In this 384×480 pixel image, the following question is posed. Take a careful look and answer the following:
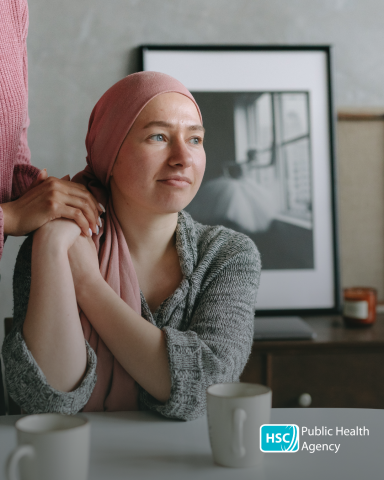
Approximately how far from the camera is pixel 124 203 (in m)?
1.09

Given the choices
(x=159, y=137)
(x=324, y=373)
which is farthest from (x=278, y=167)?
(x=159, y=137)

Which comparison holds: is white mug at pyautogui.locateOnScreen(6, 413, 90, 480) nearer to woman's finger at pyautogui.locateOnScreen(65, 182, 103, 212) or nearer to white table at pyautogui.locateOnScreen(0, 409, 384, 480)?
white table at pyautogui.locateOnScreen(0, 409, 384, 480)

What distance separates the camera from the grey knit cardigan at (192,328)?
82cm

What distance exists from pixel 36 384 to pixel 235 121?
139 centimetres

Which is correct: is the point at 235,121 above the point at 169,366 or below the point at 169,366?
above

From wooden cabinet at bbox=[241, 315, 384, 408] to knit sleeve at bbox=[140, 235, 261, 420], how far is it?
604mm

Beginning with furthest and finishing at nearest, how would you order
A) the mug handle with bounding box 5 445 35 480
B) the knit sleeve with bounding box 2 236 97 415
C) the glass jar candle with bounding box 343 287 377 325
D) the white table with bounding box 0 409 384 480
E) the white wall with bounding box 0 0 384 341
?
1. the white wall with bounding box 0 0 384 341
2. the glass jar candle with bounding box 343 287 377 325
3. the knit sleeve with bounding box 2 236 97 415
4. the white table with bounding box 0 409 384 480
5. the mug handle with bounding box 5 445 35 480

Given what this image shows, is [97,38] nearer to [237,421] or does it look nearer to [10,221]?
[10,221]

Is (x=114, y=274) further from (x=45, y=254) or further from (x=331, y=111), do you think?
(x=331, y=111)

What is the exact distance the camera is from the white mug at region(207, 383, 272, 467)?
0.55 m

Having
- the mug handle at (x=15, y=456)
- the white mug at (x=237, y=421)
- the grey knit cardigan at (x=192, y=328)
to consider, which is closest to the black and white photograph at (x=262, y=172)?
the grey knit cardigan at (x=192, y=328)

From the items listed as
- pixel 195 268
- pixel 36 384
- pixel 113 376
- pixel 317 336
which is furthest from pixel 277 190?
pixel 36 384

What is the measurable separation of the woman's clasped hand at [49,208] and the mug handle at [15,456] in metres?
0.54

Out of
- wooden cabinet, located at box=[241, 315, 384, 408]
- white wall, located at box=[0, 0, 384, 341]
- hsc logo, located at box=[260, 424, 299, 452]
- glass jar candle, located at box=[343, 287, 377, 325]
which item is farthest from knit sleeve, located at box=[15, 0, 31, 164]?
glass jar candle, located at box=[343, 287, 377, 325]
